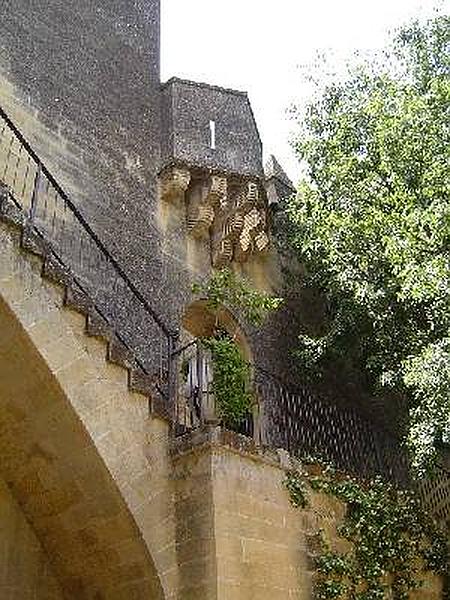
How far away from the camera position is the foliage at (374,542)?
830 cm

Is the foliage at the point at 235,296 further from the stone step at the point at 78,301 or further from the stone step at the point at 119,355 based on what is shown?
the stone step at the point at 78,301

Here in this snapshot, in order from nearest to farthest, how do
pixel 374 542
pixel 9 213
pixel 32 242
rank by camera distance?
pixel 9 213
pixel 32 242
pixel 374 542

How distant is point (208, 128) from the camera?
13.0 metres

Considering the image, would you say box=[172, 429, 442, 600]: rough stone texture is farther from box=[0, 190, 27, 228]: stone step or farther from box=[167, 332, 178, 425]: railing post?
box=[0, 190, 27, 228]: stone step

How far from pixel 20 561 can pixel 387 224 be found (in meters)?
6.36

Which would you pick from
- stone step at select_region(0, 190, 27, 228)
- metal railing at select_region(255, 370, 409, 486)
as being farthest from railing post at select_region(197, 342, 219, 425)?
stone step at select_region(0, 190, 27, 228)

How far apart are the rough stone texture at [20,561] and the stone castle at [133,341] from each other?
0.06 ft

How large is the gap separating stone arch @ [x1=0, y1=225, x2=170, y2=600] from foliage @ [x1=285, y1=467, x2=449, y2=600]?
179 cm

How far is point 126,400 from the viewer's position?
25.2ft

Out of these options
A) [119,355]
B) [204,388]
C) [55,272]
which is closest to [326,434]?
[204,388]

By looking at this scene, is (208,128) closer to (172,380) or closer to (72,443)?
(172,380)

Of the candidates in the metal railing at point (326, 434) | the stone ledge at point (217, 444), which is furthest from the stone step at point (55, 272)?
the metal railing at point (326, 434)

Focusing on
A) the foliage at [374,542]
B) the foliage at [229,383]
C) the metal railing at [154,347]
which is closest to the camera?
the foliage at [374,542]

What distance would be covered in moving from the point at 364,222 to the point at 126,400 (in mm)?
5009
